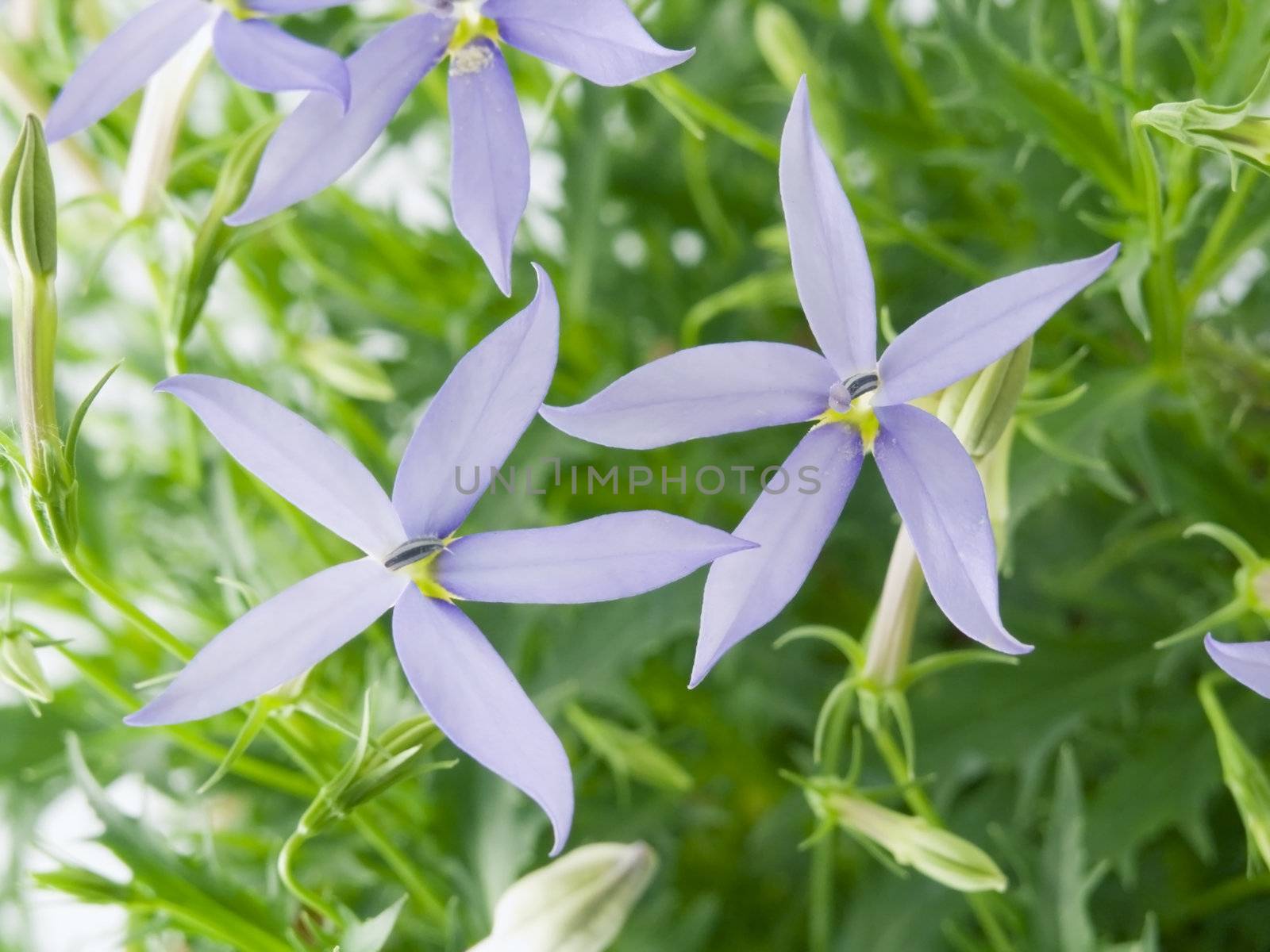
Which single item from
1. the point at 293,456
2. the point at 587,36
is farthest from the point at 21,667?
the point at 587,36

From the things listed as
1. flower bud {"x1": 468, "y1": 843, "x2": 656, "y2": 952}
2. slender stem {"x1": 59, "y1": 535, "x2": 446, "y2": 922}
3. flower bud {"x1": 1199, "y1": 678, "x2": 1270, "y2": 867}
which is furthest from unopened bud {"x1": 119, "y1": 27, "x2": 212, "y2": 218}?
flower bud {"x1": 1199, "y1": 678, "x2": 1270, "y2": 867}

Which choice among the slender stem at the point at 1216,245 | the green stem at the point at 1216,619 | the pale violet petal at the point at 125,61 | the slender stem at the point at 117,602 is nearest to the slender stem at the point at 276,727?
the slender stem at the point at 117,602

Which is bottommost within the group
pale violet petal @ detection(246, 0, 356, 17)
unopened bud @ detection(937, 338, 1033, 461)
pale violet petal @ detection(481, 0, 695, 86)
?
unopened bud @ detection(937, 338, 1033, 461)

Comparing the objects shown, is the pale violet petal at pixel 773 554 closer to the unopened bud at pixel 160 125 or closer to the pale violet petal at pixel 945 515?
the pale violet petal at pixel 945 515

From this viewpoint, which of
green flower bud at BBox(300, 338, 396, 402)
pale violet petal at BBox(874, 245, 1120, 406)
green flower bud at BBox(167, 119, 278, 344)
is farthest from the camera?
green flower bud at BBox(300, 338, 396, 402)

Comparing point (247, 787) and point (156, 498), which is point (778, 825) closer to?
point (247, 787)

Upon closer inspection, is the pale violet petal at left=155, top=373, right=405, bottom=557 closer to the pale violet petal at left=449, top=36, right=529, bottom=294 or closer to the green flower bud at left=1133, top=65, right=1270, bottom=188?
the pale violet petal at left=449, top=36, right=529, bottom=294
